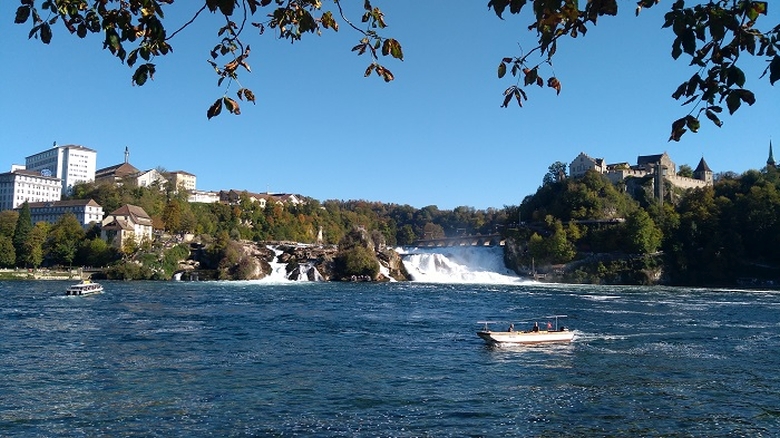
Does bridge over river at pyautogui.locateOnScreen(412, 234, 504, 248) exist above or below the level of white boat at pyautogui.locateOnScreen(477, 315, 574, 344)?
above

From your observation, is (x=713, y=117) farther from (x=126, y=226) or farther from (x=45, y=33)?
(x=126, y=226)

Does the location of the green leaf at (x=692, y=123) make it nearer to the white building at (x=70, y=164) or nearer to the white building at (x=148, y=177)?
the white building at (x=148, y=177)

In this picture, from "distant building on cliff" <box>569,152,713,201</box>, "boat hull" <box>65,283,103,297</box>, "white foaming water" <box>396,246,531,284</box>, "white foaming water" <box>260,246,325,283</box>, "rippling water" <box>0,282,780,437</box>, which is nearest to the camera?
"rippling water" <box>0,282,780,437</box>

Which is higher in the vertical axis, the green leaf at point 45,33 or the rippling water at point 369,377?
the green leaf at point 45,33

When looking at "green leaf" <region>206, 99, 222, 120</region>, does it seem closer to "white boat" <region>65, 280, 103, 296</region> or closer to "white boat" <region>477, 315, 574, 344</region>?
"white boat" <region>477, 315, 574, 344</region>

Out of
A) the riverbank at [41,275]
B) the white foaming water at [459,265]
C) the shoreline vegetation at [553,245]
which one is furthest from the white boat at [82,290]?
the white foaming water at [459,265]

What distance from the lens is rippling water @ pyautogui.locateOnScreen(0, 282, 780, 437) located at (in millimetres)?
11750

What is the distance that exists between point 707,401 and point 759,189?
69.8 m

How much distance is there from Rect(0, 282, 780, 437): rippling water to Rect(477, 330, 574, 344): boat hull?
442 millimetres

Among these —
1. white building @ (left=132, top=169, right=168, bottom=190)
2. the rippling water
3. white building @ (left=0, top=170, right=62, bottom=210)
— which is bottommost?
the rippling water

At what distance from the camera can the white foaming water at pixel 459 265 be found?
240ft

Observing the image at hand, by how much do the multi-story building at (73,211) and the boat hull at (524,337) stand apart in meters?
72.3

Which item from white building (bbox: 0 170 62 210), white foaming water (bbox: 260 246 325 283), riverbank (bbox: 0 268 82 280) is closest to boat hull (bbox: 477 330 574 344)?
white foaming water (bbox: 260 246 325 283)

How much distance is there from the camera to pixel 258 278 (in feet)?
224
